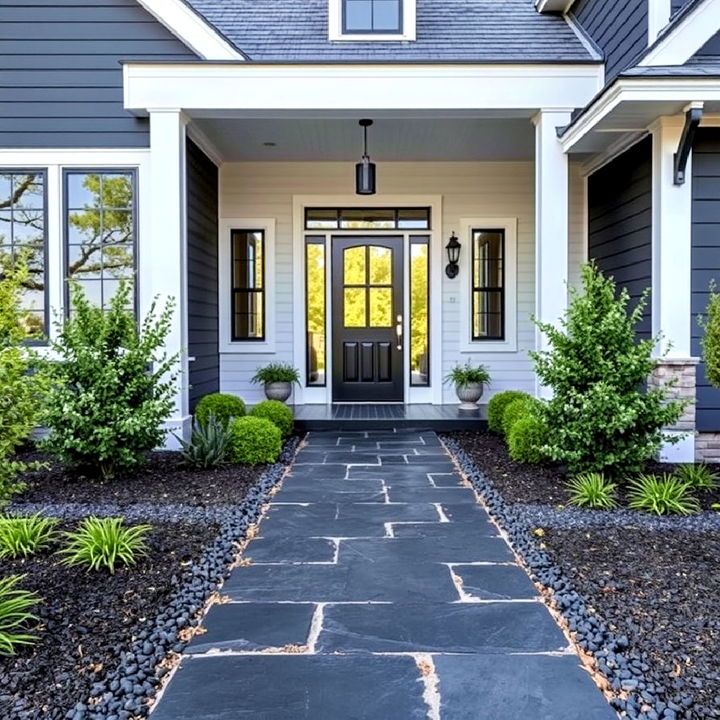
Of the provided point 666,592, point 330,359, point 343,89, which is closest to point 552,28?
point 343,89

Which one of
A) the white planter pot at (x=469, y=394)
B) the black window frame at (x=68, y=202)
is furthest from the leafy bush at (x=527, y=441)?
the black window frame at (x=68, y=202)

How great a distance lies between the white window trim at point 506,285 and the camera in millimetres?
7777

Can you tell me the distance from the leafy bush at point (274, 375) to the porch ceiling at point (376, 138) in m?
2.48

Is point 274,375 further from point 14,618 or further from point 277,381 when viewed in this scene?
point 14,618

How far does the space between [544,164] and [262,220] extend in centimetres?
352

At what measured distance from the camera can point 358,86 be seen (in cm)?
555

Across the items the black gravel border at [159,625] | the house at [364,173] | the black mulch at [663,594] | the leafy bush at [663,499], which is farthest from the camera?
the house at [364,173]

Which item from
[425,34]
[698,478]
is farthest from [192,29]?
[698,478]

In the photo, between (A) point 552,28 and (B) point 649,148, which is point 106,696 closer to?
(B) point 649,148

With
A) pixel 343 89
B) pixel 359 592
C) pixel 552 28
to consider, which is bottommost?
pixel 359 592

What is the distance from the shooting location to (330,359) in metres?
7.90

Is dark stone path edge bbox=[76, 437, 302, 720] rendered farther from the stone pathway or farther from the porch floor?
the porch floor

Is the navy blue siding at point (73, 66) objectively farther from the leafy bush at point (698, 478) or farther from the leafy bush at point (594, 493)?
the leafy bush at point (698, 478)

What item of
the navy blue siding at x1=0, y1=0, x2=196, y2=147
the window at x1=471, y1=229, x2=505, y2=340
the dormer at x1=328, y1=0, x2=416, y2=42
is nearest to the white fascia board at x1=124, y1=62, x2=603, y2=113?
the navy blue siding at x1=0, y1=0, x2=196, y2=147
